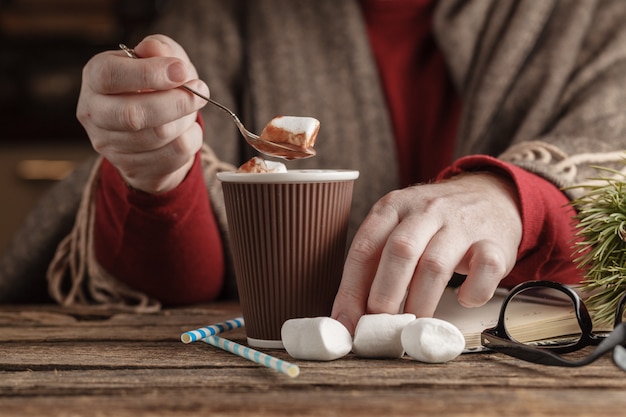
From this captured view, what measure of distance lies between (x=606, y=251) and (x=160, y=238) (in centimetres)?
54

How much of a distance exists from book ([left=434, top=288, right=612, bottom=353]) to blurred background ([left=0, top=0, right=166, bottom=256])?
2.03 meters

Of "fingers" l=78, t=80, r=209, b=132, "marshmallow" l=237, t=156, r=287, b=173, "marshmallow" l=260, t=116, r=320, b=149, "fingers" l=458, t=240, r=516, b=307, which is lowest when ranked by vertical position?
"fingers" l=458, t=240, r=516, b=307

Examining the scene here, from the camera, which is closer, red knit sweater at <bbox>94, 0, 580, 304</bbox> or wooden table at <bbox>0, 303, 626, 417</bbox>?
wooden table at <bbox>0, 303, 626, 417</bbox>

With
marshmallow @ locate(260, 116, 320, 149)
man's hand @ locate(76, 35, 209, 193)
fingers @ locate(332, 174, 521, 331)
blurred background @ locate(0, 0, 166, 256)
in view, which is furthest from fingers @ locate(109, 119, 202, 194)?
blurred background @ locate(0, 0, 166, 256)

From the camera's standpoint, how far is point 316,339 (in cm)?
56

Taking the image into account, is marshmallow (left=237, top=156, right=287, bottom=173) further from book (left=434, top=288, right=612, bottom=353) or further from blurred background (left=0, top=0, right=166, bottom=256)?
blurred background (left=0, top=0, right=166, bottom=256)

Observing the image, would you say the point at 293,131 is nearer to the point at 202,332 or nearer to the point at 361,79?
the point at 202,332

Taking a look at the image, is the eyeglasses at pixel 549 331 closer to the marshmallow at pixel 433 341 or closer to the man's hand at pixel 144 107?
the marshmallow at pixel 433 341

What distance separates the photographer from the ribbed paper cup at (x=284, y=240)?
1.97 ft

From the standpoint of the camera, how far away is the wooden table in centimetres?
44

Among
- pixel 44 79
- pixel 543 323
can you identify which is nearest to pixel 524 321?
pixel 543 323

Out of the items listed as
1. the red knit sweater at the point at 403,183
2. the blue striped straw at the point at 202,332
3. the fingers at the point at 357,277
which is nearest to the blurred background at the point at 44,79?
the red knit sweater at the point at 403,183

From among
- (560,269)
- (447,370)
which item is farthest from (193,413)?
(560,269)

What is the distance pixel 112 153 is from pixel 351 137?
58 centimetres
